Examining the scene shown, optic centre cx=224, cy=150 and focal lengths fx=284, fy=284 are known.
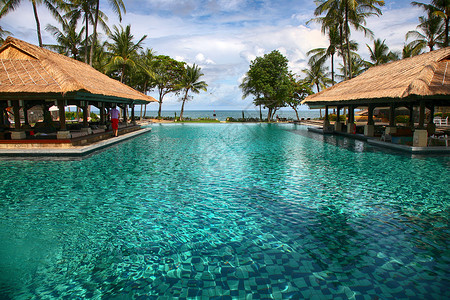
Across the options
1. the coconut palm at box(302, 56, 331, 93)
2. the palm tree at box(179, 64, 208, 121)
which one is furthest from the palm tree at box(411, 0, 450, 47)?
the palm tree at box(179, 64, 208, 121)

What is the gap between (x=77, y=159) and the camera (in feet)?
34.1

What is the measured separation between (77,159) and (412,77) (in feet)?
44.4

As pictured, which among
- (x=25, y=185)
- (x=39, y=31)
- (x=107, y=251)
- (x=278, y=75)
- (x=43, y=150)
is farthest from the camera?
(x=278, y=75)

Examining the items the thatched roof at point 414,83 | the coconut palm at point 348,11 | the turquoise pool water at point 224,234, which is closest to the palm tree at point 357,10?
the coconut palm at point 348,11

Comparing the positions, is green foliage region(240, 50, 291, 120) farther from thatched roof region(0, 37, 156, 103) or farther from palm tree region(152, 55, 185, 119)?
thatched roof region(0, 37, 156, 103)

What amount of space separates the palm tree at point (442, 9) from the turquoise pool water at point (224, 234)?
17780 millimetres

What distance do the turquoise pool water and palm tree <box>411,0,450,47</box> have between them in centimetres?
1778

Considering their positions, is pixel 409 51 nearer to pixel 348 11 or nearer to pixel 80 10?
pixel 348 11

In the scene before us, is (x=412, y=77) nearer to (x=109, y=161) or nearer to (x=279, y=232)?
(x=279, y=232)

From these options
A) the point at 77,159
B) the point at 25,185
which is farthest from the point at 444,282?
the point at 77,159

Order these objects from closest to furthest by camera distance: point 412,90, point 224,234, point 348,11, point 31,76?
point 224,234 < point 412,90 < point 31,76 < point 348,11

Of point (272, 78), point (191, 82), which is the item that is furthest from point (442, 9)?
point (191, 82)

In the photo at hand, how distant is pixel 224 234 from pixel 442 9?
26.9m

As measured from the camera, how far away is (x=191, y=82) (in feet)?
117
